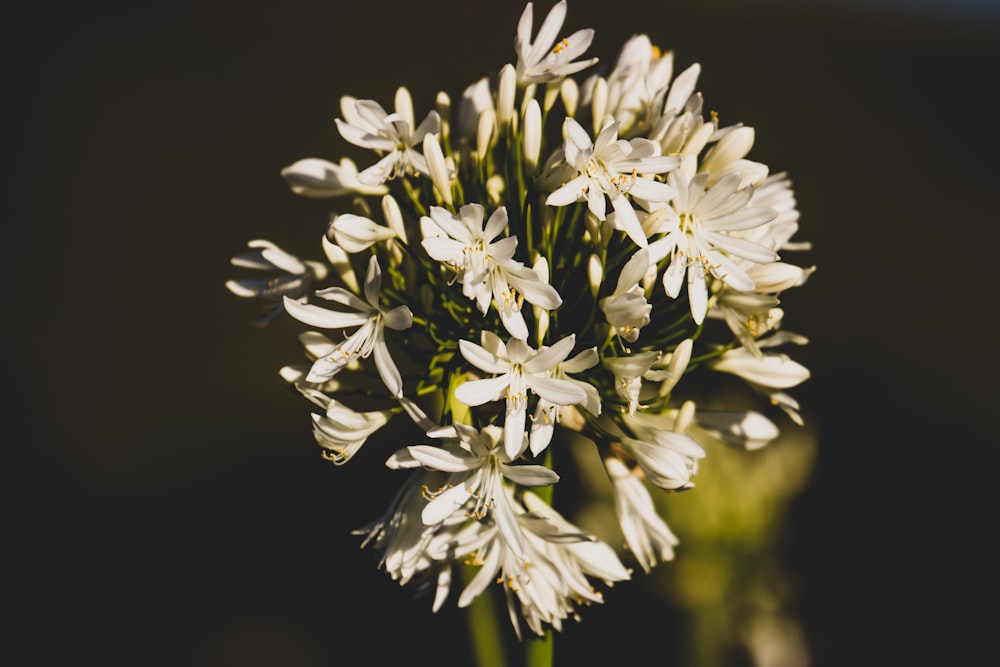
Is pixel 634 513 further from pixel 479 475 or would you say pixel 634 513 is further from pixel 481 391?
pixel 481 391

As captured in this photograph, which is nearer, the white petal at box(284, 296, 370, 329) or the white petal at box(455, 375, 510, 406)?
the white petal at box(455, 375, 510, 406)

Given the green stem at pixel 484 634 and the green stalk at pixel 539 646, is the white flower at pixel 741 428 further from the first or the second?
the green stem at pixel 484 634

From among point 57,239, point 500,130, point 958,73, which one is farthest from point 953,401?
point 57,239

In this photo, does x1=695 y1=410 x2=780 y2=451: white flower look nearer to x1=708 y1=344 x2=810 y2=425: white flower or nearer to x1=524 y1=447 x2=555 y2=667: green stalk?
x1=708 y1=344 x2=810 y2=425: white flower

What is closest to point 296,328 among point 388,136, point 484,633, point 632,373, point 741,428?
point 484,633

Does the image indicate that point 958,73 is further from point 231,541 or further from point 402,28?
point 231,541

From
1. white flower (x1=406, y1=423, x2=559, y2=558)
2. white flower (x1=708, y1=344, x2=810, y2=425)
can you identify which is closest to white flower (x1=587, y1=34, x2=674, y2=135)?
white flower (x1=708, y1=344, x2=810, y2=425)

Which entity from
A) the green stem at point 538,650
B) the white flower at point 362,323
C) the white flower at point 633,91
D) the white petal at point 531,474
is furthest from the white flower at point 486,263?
the green stem at point 538,650
